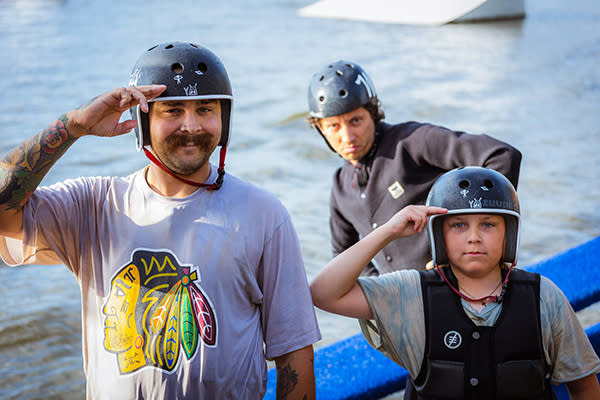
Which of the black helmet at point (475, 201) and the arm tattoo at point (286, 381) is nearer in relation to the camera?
the arm tattoo at point (286, 381)

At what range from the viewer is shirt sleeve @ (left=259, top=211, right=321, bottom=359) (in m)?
2.71

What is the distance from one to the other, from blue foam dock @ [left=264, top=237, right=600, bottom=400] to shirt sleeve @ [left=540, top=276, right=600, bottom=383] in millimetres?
1120

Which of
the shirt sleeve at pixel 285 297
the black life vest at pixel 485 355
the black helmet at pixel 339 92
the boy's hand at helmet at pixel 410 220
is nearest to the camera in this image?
the shirt sleeve at pixel 285 297

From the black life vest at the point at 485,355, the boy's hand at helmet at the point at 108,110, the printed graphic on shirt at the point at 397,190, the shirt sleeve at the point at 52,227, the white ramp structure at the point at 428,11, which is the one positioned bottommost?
the white ramp structure at the point at 428,11

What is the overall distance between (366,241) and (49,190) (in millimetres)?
1307

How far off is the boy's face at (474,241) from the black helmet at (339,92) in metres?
1.51

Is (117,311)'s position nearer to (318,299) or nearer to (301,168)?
(318,299)

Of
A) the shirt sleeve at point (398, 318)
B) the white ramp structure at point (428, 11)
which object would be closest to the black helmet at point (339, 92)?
the shirt sleeve at point (398, 318)

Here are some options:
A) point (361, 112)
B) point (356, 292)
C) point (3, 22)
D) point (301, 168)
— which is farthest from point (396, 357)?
point (3, 22)

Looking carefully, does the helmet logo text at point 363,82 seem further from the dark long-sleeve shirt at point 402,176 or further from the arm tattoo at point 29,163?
the arm tattoo at point 29,163

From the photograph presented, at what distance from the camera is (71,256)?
2766mm

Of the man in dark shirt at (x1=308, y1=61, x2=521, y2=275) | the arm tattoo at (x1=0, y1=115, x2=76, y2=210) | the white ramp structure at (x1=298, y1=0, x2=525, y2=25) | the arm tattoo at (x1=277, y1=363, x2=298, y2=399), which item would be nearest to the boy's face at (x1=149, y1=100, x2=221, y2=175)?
the arm tattoo at (x1=0, y1=115, x2=76, y2=210)

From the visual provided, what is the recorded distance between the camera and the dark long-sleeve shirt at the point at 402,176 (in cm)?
414

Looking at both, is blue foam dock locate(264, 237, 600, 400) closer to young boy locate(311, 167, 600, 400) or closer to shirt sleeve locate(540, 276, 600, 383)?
young boy locate(311, 167, 600, 400)
